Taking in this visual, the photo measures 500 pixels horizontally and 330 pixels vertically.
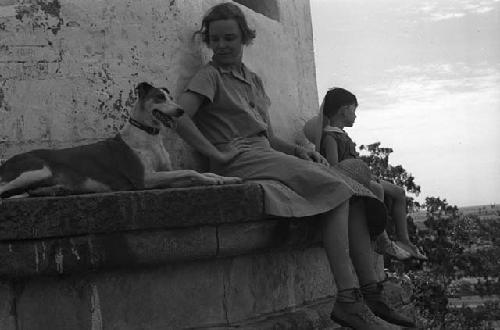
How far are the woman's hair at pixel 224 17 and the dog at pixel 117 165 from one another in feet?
2.16

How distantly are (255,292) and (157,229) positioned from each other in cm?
74

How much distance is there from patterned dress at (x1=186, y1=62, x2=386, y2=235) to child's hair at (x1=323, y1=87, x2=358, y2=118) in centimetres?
62

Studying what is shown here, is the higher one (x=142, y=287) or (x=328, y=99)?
(x=328, y=99)

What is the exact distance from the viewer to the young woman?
3531 millimetres

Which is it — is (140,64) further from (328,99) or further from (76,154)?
(328,99)

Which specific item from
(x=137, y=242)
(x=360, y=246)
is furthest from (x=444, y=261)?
(x=137, y=242)

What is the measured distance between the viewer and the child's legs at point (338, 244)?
353 cm

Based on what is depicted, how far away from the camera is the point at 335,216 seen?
3.60 m

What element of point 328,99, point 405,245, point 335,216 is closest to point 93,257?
point 335,216

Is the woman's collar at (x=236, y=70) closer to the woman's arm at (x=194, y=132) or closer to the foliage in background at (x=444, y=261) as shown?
the woman's arm at (x=194, y=132)

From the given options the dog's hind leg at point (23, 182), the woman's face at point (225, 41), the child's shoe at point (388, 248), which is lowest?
the child's shoe at point (388, 248)

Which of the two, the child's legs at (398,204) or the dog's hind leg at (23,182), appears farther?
the child's legs at (398,204)

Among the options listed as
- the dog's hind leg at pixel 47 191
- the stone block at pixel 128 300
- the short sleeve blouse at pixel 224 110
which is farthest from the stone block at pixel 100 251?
the short sleeve blouse at pixel 224 110

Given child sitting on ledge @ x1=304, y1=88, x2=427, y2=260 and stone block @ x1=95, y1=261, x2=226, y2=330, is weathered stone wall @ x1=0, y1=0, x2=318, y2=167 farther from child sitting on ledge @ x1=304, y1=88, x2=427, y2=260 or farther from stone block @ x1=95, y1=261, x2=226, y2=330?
child sitting on ledge @ x1=304, y1=88, x2=427, y2=260
